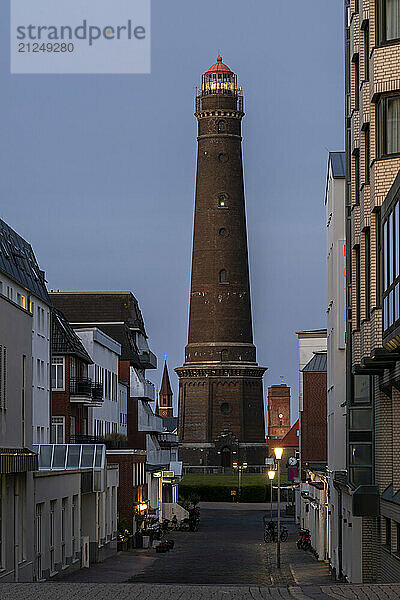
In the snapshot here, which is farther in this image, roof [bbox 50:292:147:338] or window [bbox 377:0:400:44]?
roof [bbox 50:292:147:338]

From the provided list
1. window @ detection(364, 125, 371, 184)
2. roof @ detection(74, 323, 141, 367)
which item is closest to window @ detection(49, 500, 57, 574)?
window @ detection(364, 125, 371, 184)

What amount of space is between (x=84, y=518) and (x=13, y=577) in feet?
48.5

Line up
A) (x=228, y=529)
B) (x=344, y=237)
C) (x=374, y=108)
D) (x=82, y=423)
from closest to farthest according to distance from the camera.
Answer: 1. (x=374, y=108)
2. (x=344, y=237)
3. (x=82, y=423)
4. (x=228, y=529)

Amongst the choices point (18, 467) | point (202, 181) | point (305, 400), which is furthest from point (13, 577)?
point (202, 181)

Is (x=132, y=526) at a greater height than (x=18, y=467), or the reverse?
(x=18, y=467)

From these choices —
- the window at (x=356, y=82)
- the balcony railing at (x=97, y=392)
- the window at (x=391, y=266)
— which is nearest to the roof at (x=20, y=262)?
the balcony railing at (x=97, y=392)

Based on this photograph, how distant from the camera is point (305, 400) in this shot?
67188 mm

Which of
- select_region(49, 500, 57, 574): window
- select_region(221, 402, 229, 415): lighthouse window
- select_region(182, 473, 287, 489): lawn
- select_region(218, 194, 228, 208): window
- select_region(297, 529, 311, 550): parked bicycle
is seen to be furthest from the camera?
select_region(221, 402, 229, 415): lighthouse window

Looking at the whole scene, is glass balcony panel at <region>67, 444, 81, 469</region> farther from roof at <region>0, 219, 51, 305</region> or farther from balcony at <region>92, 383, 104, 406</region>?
balcony at <region>92, 383, 104, 406</region>

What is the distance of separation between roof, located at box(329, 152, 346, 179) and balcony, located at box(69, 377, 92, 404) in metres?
23.8

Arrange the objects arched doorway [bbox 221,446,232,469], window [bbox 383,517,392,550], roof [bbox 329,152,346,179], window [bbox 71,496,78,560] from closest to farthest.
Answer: window [bbox 383,517,392,550], roof [bbox 329,152,346,179], window [bbox 71,496,78,560], arched doorway [bbox 221,446,232,469]

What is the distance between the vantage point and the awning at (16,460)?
29.6 meters

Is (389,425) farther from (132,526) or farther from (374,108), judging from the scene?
(132,526)

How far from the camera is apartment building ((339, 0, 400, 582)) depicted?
94.0ft
